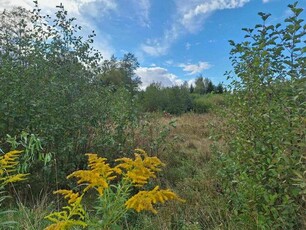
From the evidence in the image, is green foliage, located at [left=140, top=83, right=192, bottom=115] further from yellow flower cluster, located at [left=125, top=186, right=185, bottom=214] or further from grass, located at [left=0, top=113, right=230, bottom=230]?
yellow flower cluster, located at [left=125, top=186, right=185, bottom=214]

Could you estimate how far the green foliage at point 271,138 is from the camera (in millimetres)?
1833

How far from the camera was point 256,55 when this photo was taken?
7.59ft

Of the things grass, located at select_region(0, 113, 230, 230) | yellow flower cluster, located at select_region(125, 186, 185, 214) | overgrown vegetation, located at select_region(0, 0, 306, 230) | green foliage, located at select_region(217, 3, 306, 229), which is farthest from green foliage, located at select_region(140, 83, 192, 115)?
yellow flower cluster, located at select_region(125, 186, 185, 214)

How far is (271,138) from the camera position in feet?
6.77

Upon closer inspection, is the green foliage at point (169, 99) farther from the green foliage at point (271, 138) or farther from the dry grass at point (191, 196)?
the green foliage at point (271, 138)

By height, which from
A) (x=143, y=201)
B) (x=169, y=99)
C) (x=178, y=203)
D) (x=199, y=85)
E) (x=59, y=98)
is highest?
(x=199, y=85)

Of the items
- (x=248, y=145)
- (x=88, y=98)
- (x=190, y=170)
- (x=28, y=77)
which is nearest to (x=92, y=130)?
(x=88, y=98)

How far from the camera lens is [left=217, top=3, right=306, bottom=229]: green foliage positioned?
72.2 inches

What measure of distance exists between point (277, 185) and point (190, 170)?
2317 millimetres

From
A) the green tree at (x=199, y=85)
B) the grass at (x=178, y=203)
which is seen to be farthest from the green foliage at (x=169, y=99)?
the grass at (x=178, y=203)

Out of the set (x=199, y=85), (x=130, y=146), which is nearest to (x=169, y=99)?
(x=199, y=85)

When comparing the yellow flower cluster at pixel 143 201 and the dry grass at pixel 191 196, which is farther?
the dry grass at pixel 191 196

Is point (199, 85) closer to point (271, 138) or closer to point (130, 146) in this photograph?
point (130, 146)

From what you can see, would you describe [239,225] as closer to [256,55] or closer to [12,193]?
[256,55]
